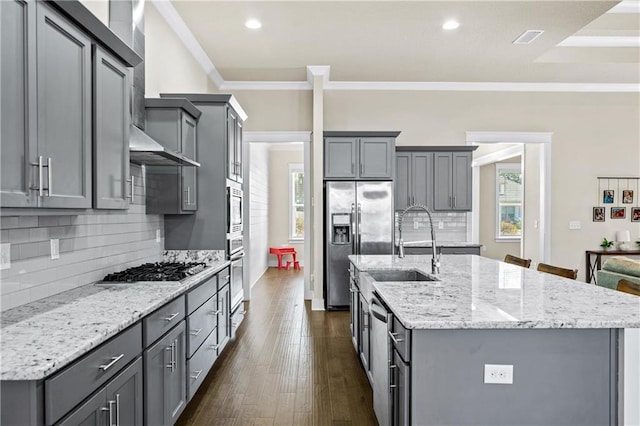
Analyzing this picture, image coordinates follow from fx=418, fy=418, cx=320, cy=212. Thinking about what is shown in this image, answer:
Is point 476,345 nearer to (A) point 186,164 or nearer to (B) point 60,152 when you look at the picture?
(B) point 60,152

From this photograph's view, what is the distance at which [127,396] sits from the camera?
1833 mm

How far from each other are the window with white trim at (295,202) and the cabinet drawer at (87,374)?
827cm

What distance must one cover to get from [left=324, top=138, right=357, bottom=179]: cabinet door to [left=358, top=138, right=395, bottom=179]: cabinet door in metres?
0.11

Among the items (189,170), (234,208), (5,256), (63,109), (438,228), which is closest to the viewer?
(63,109)

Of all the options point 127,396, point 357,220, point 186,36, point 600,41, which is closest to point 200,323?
point 127,396

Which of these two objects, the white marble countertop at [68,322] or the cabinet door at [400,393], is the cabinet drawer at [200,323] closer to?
the white marble countertop at [68,322]

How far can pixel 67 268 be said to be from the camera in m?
2.40

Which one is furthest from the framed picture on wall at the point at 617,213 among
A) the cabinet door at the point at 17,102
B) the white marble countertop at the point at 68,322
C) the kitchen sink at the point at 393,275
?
the cabinet door at the point at 17,102

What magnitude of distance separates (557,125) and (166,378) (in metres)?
6.45

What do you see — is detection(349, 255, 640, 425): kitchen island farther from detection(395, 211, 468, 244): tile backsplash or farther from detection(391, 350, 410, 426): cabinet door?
detection(395, 211, 468, 244): tile backsplash

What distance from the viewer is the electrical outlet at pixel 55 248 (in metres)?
2.27

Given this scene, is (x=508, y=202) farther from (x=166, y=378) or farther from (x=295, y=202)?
(x=166, y=378)

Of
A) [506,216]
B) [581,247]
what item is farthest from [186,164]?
[506,216]

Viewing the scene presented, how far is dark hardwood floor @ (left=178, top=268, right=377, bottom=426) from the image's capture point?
2779 millimetres
